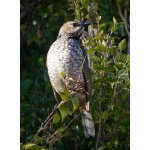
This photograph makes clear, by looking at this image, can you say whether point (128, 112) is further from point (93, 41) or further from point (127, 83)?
point (93, 41)

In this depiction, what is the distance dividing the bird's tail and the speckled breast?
0.49 ft

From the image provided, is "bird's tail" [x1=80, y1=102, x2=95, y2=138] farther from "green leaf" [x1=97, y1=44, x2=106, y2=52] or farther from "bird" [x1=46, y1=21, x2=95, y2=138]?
"green leaf" [x1=97, y1=44, x2=106, y2=52]

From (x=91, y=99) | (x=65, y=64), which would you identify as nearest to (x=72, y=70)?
(x=65, y=64)

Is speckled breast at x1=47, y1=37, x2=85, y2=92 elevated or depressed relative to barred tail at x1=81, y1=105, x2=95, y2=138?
elevated

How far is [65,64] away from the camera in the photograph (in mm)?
3240

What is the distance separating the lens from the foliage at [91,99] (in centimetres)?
306

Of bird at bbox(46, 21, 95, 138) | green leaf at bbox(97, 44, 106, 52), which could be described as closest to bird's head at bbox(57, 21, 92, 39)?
bird at bbox(46, 21, 95, 138)

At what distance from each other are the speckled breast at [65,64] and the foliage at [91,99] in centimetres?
6

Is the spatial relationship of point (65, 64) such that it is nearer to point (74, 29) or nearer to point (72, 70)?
point (72, 70)

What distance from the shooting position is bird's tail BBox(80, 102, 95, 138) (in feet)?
10.7

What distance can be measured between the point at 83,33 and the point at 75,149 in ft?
1.68

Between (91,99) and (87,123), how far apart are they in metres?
0.11

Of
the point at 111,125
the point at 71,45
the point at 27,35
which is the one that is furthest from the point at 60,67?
the point at 27,35

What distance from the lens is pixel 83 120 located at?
331 cm
